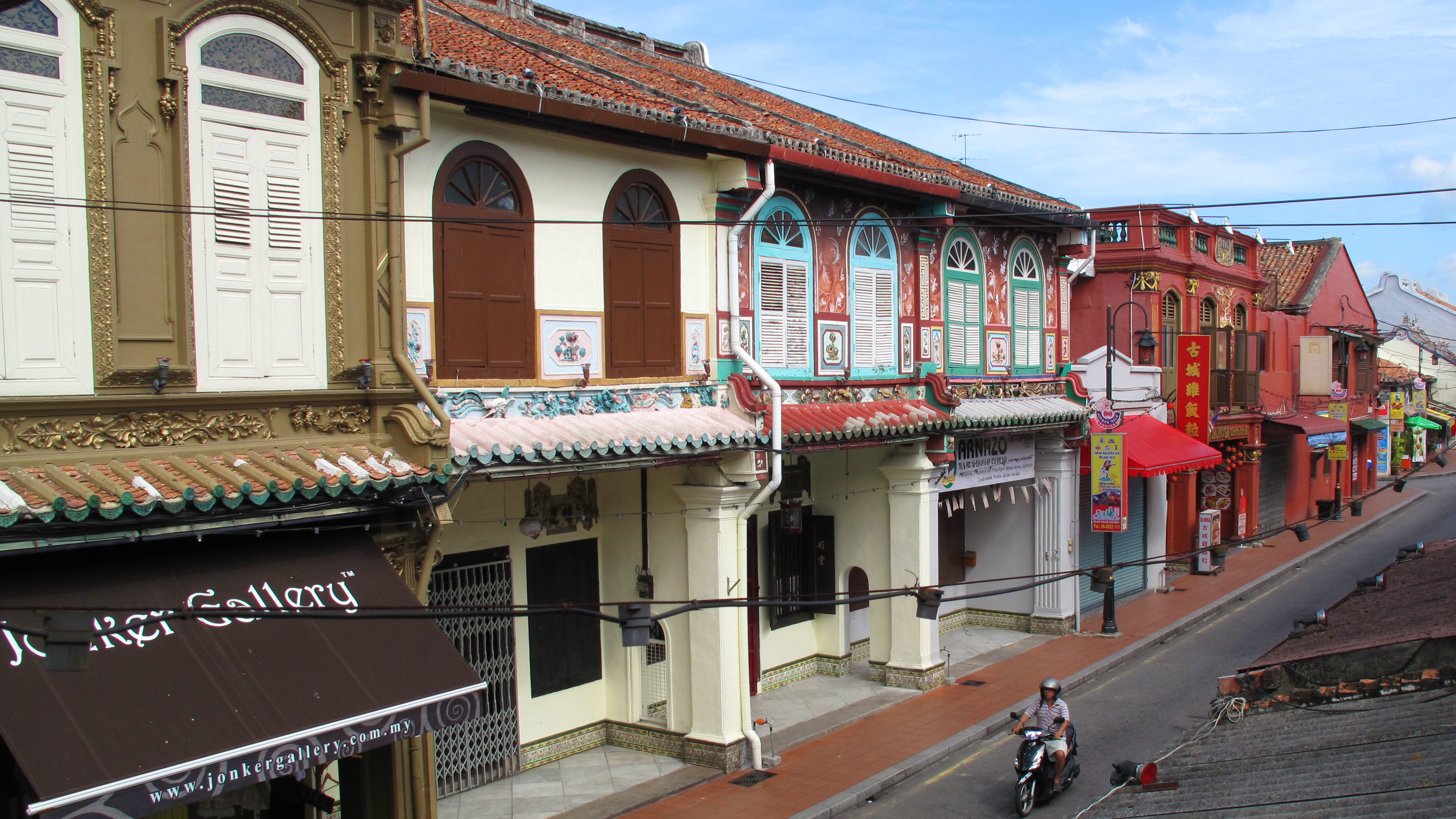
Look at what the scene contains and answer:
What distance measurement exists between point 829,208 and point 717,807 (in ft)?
27.1

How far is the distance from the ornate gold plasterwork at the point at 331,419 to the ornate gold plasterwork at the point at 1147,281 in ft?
72.9

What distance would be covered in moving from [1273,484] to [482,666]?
102ft

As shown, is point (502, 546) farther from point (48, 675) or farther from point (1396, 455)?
point (1396, 455)

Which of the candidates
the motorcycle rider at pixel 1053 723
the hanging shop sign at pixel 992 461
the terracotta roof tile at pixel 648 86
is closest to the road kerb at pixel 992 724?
the motorcycle rider at pixel 1053 723

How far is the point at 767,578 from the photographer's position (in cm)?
1772

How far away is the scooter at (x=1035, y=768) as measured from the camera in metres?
12.2

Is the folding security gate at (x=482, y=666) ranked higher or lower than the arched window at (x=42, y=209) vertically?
lower

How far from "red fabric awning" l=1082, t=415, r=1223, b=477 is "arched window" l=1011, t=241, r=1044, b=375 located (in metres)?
2.20

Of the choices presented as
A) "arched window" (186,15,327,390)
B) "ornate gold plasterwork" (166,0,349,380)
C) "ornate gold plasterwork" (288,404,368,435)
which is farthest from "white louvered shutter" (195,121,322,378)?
"ornate gold plasterwork" (288,404,368,435)

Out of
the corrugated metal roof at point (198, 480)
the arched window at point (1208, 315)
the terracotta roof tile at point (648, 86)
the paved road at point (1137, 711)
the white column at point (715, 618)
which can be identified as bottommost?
the paved road at point (1137, 711)

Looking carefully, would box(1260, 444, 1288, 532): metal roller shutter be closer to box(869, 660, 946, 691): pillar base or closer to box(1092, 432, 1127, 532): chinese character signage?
box(1092, 432, 1127, 532): chinese character signage

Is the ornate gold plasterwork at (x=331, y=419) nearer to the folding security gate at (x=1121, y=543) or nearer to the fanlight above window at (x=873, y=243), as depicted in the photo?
the fanlight above window at (x=873, y=243)

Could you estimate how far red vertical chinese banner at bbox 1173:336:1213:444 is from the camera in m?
25.6

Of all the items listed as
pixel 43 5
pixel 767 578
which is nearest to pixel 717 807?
pixel 767 578
